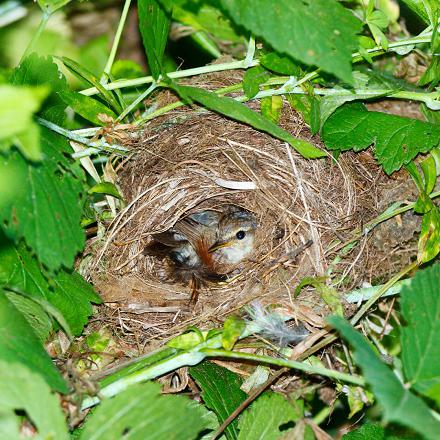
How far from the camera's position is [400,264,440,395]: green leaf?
6.42 feet

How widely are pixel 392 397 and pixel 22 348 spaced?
100 cm

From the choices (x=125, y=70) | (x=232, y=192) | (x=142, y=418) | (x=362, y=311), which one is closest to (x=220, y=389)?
(x=362, y=311)

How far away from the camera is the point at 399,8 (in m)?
3.74

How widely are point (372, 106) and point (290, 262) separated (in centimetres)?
89

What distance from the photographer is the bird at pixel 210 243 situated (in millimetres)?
3707

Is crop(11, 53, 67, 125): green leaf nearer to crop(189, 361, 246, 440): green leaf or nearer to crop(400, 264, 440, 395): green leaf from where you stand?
crop(189, 361, 246, 440): green leaf

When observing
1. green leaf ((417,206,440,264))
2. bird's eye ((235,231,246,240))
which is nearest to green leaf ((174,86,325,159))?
green leaf ((417,206,440,264))

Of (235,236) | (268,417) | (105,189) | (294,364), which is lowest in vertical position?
(235,236)

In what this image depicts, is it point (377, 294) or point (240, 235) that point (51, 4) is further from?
point (240, 235)

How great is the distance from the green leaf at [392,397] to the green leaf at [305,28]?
0.73m

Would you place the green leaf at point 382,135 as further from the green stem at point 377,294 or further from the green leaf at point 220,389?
the green leaf at point 220,389

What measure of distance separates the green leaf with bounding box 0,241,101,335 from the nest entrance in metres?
0.27

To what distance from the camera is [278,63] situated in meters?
2.75

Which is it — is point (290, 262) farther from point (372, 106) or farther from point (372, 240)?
point (372, 106)
